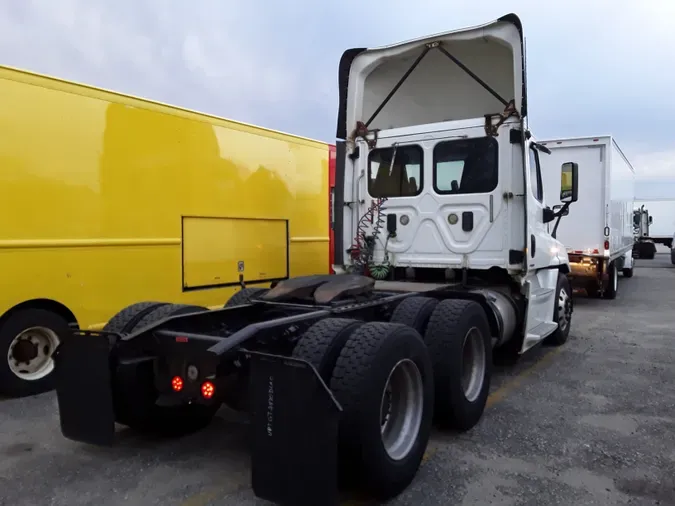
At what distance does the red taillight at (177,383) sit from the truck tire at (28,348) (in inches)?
98.0

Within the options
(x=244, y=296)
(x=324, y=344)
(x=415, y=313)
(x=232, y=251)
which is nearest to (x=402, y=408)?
(x=324, y=344)

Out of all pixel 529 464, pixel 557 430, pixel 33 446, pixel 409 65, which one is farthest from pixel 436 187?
pixel 33 446

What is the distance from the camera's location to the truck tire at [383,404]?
3184 millimetres

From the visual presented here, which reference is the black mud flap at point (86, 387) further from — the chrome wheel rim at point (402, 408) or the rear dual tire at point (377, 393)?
the chrome wheel rim at point (402, 408)

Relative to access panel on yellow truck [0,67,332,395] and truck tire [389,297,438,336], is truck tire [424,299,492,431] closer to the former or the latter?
truck tire [389,297,438,336]

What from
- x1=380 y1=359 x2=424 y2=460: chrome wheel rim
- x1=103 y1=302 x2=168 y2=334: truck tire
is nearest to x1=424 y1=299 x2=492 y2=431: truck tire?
x1=380 y1=359 x2=424 y2=460: chrome wheel rim

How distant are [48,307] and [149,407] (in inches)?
101

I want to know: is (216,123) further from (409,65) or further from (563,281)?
(563,281)

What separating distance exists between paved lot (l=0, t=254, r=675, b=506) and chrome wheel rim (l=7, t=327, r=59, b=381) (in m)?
0.31

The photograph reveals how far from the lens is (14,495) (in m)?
3.52

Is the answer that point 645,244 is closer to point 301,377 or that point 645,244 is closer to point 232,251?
point 232,251

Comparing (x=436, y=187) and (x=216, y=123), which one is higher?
(x=216, y=123)

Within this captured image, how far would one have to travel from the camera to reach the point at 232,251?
25.1 feet

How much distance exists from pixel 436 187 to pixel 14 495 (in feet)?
15.8
